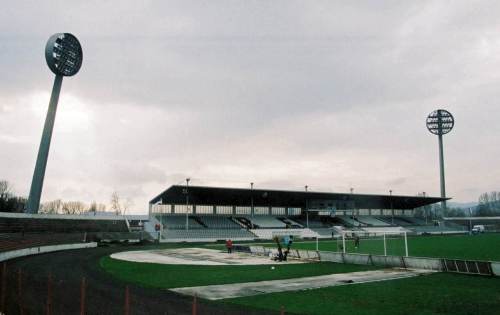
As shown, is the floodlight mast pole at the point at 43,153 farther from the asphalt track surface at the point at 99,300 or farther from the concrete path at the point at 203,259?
the asphalt track surface at the point at 99,300

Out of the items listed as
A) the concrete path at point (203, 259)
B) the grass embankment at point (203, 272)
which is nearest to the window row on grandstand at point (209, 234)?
the concrete path at point (203, 259)

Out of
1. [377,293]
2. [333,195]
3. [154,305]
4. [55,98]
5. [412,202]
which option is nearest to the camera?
[154,305]

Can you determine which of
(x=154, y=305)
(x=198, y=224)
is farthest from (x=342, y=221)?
(x=154, y=305)

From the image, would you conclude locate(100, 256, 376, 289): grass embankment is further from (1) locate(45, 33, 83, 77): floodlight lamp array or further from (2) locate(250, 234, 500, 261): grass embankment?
(1) locate(45, 33, 83, 77): floodlight lamp array

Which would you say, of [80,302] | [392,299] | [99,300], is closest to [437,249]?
[392,299]

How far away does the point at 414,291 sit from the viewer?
19.5 metres

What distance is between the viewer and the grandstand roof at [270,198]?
74.1m

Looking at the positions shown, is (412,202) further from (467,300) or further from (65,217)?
(467,300)

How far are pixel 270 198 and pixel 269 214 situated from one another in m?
7.43

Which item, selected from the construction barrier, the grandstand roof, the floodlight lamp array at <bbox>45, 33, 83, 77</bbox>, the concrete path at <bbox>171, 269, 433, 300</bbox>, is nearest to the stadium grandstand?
the grandstand roof

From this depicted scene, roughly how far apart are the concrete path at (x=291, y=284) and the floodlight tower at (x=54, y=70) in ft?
187

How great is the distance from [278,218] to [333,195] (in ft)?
43.5

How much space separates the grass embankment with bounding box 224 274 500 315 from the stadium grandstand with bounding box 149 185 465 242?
1719 inches

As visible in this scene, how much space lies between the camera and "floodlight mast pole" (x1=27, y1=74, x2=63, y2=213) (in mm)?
67000
